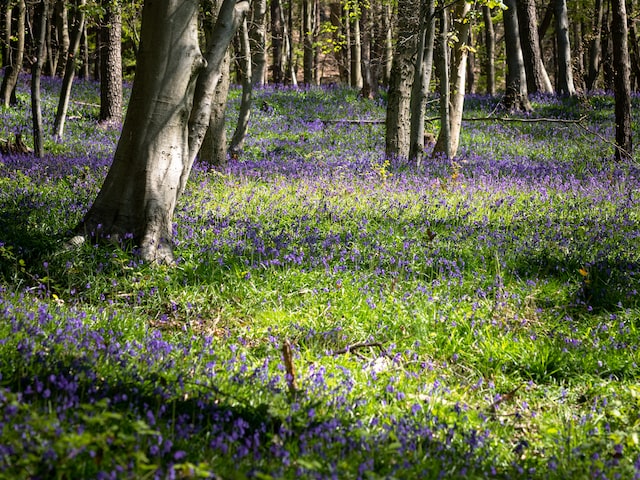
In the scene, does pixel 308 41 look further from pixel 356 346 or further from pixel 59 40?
pixel 356 346

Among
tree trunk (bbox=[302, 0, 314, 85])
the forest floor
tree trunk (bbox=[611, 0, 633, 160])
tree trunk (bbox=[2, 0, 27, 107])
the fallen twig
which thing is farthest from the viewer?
tree trunk (bbox=[302, 0, 314, 85])

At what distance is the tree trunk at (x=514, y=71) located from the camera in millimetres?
19047

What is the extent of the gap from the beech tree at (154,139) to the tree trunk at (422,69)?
557cm

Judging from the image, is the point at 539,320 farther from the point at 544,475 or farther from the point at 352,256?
the point at 544,475

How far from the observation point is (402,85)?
39.8 ft

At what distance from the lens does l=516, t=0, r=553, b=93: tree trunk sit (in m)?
20.5

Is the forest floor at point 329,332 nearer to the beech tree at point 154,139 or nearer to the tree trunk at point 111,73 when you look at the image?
the beech tree at point 154,139

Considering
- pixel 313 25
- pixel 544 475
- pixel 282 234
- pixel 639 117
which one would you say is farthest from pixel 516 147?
pixel 313 25

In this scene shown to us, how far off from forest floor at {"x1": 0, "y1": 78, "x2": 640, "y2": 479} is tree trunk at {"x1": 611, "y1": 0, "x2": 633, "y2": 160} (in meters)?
2.80

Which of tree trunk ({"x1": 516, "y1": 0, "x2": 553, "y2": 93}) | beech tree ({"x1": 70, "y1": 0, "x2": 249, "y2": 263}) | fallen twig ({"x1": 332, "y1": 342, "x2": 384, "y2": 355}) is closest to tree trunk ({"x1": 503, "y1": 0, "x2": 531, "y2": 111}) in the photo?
tree trunk ({"x1": 516, "y1": 0, "x2": 553, "y2": 93})

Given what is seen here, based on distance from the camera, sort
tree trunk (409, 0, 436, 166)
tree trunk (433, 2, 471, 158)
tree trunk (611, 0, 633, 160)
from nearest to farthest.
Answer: tree trunk (409, 0, 436, 166), tree trunk (611, 0, 633, 160), tree trunk (433, 2, 471, 158)

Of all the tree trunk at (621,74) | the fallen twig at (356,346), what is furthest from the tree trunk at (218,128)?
the tree trunk at (621,74)

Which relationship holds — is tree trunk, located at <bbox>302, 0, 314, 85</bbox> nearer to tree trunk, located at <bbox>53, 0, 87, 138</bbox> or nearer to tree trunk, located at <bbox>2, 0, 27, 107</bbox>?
tree trunk, located at <bbox>2, 0, 27, 107</bbox>

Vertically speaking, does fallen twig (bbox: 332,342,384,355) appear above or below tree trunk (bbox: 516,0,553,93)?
below
